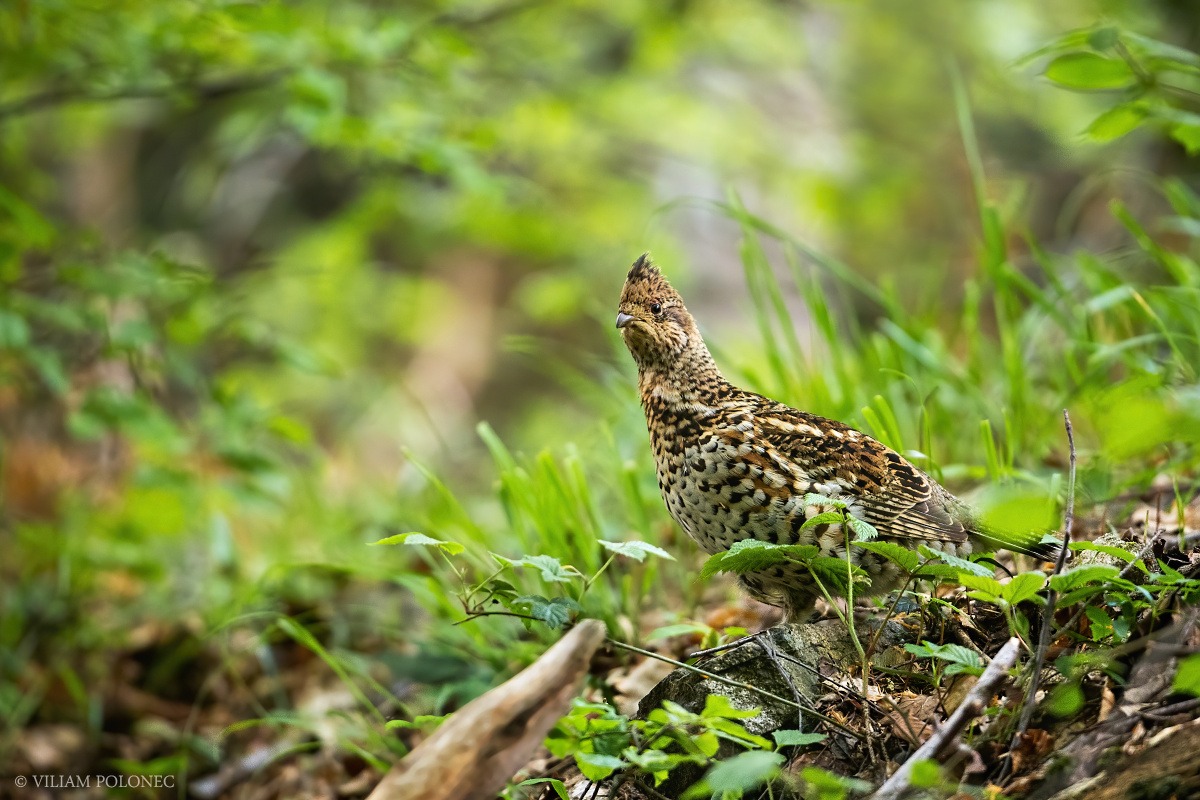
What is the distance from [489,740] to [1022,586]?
117 cm

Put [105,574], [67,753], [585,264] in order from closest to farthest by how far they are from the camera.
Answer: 1. [67,753]
2. [105,574]
3. [585,264]

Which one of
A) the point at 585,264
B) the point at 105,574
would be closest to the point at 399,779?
the point at 105,574

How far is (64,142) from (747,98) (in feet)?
21.6

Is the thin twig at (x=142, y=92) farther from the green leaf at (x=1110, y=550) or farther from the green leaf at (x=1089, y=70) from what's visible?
the green leaf at (x=1110, y=550)

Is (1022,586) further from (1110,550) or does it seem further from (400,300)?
(400,300)

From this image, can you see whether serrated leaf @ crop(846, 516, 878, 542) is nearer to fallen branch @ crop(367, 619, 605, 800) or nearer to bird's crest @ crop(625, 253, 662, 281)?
fallen branch @ crop(367, 619, 605, 800)

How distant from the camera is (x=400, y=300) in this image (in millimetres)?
10547

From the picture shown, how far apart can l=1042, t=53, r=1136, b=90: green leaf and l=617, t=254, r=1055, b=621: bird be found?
1.12 metres

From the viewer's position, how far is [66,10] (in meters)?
3.72

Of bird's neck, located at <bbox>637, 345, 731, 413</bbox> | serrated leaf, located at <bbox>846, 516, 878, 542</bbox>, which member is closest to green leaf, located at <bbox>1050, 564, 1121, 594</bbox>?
serrated leaf, located at <bbox>846, 516, 878, 542</bbox>

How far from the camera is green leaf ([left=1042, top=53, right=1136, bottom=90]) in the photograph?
2580 mm

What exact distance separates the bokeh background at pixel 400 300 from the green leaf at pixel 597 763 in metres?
1.13

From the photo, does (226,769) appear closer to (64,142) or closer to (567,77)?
(567,77)

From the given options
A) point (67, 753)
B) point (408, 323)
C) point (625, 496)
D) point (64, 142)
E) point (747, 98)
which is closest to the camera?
point (625, 496)
